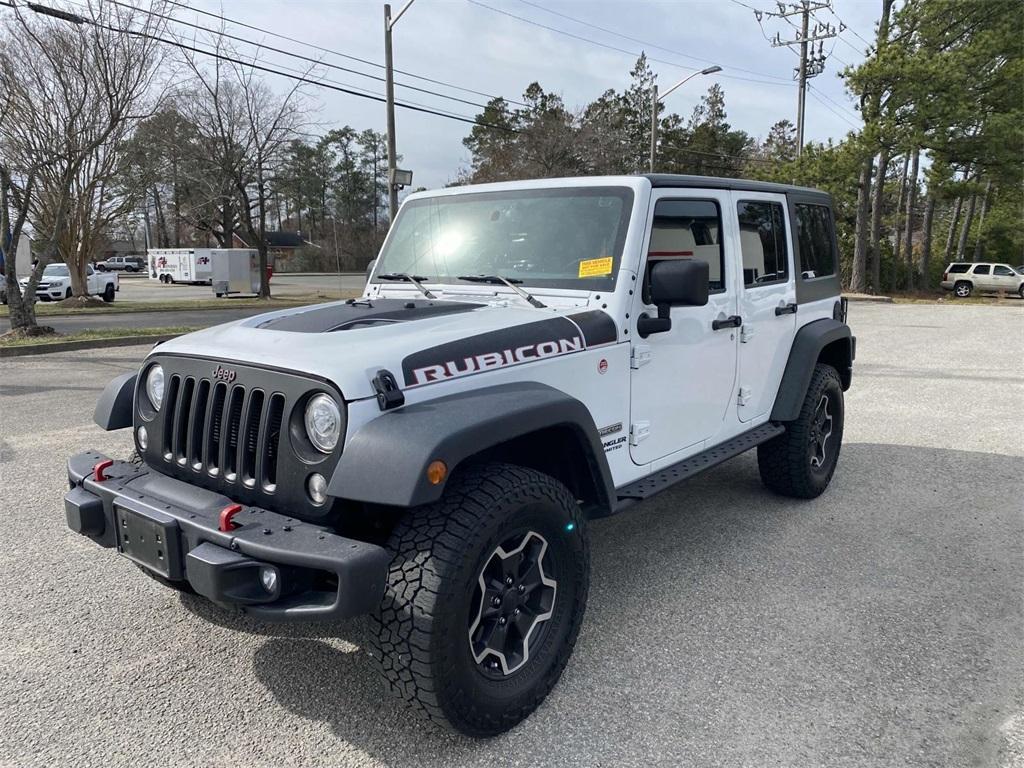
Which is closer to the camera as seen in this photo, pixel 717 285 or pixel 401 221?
pixel 717 285

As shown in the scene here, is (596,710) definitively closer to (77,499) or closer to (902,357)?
(77,499)

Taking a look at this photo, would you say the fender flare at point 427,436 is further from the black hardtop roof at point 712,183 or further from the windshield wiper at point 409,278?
the black hardtop roof at point 712,183

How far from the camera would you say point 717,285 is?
12.8 feet

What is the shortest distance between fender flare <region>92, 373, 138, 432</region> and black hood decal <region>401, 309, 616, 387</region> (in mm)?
1489

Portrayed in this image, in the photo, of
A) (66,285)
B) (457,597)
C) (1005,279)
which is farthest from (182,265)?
(457,597)

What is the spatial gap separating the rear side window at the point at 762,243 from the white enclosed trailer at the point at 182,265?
38.0 meters

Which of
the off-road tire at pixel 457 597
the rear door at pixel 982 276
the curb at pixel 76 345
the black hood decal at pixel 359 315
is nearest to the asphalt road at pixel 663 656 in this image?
the off-road tire at pixel 457 597

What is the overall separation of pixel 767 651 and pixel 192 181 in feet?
93.9

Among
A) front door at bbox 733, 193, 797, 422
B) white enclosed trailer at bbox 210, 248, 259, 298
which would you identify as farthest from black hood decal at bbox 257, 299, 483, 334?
white enclosed trailer at bbox 210, 248, 259, 298

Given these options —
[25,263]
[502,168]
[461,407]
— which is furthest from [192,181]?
[461,407]

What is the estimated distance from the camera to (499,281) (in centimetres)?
350

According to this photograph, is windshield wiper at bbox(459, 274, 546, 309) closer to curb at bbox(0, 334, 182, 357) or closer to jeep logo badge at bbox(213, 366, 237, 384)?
jeep logo badge at bbox(213, 366, 237, 384)

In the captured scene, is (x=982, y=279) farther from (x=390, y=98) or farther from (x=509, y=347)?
(x=509, y=347)

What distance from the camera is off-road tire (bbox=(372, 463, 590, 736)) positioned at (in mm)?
2258
